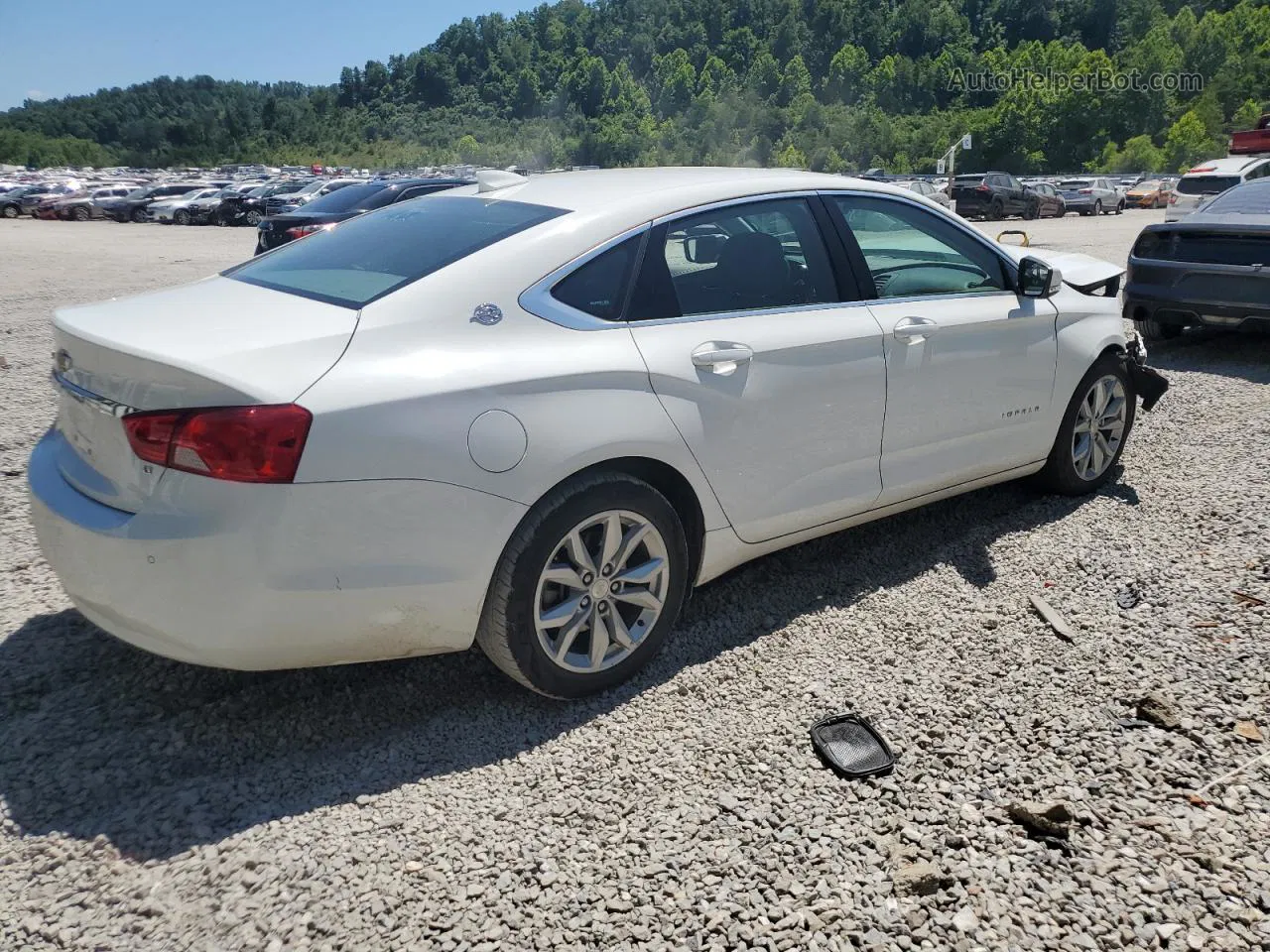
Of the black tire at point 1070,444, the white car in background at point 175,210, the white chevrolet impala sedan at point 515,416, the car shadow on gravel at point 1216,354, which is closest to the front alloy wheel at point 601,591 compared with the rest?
the white chevrolet impala sedan at point 515,416

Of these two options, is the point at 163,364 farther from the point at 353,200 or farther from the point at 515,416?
the point at 353,200

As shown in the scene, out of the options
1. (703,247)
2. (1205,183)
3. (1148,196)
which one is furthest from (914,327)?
(1148,196)

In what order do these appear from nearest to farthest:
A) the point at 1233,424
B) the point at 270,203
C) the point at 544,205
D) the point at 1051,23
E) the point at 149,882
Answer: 1. the point at 149,882
2. the point at 544,205
3. the point at 1233,424
4. the point at 270,203
5. the point at 1051,23

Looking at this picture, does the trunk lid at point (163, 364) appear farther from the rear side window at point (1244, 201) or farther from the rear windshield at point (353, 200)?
the rear windshield at point (353, 200)

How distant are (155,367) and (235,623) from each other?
2.28 feet

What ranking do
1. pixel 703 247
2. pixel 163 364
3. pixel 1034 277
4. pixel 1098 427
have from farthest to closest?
pixel 1098 427
pixel 1034 277
pixel 703 247
pixel 163 364

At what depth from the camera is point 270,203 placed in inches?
1345

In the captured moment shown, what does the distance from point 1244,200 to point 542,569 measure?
7.88 meters

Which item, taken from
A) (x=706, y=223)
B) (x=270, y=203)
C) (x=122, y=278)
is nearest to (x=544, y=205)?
(x=706, y=223)

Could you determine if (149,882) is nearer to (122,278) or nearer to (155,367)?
(155,367)

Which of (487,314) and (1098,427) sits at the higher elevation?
(487,314)

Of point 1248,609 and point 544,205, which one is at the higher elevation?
point 544,205

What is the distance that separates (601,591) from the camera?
3.11 metres

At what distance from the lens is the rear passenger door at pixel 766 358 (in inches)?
127
